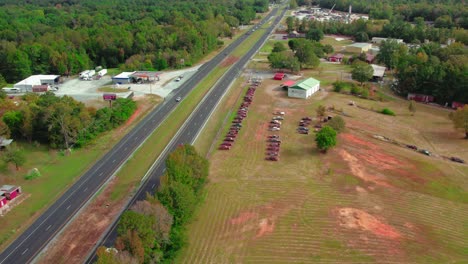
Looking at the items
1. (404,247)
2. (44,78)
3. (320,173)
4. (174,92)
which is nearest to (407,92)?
(320,173)

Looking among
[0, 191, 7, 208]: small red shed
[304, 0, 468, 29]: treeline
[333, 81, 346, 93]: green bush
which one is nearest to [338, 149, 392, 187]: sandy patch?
[333, 81, 346, 93]: green bush

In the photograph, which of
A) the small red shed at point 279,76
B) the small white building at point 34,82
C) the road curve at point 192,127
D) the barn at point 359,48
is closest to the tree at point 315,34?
the barn at point 359,48

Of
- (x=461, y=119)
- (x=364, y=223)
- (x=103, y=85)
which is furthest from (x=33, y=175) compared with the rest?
(x=461, y=119)

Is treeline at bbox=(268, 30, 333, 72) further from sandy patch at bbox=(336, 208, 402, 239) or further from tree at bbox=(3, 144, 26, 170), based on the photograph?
tree at bbox=(3, 144, 26, 170)

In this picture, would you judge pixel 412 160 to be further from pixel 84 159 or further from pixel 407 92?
pixel 84 159

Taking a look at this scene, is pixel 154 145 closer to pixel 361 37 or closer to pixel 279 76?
pixel 279 76

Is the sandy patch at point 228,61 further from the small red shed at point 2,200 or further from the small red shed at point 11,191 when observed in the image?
the small red shed at point 2,200
